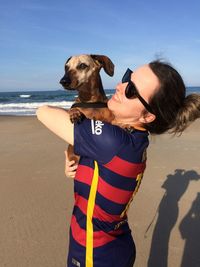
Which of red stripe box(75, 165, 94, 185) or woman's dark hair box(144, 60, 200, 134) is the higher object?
woman's dark hair box(144, 60, 200, 134)

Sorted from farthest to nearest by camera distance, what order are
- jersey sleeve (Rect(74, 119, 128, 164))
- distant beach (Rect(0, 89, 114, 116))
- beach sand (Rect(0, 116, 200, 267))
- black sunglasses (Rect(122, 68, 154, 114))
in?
distant beach (Rect(0, 89, 114, 116))
beach sand (Rect(0, 116, 200, 267))
black sunglasses (Rect(122, 68, 154, 114))
jersey sleeve (Rect(74, 119, 128, 164))

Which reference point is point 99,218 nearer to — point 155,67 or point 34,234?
point 155,67

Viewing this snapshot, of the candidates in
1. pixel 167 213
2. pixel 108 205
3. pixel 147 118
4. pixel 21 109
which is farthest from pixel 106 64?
pixel 21 109

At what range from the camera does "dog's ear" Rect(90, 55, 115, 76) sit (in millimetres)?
3898

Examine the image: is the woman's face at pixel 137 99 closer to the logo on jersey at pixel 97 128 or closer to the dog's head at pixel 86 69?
the logo on jersey at pixel 97 128

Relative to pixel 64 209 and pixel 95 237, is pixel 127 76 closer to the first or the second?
pixel 95 237

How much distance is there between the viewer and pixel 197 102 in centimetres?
197

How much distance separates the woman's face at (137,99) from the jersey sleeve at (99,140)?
16 centimetres

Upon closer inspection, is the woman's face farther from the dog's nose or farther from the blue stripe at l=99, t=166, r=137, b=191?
the dog's nose

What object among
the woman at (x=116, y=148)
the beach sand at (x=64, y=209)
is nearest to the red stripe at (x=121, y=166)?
the woman at (x=116, y=148)

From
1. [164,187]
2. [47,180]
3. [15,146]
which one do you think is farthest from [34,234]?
[15,146]

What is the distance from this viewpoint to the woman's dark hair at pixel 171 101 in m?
1.92

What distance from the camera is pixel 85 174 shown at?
1.92 meters

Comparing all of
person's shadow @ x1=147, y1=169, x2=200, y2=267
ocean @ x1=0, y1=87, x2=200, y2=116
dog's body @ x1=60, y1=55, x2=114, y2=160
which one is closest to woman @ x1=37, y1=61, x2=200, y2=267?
dog's body @ x1=60, y1=55, x2=114, y2=160
